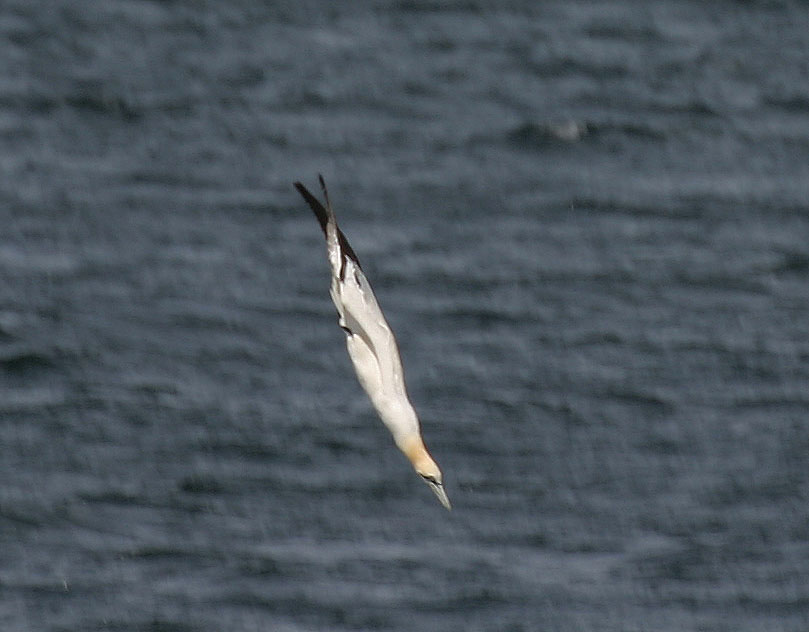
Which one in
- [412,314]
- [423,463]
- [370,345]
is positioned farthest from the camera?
[412,314]

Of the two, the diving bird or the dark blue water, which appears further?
the dark blue water

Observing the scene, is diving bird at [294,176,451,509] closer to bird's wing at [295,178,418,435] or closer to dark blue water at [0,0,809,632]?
bird's wing at [295,178,418,435]

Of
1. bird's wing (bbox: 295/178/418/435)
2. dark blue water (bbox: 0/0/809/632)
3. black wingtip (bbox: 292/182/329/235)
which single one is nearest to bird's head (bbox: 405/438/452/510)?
bird's wing (bbox: 295/178/418/435)

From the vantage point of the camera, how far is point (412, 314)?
20500 millimetres

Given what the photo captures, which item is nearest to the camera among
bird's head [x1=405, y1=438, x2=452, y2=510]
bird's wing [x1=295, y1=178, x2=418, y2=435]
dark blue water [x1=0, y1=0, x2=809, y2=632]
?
bird's wing [x1=295, y1=178, x2=418, y2=435]

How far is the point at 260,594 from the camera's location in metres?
15.9

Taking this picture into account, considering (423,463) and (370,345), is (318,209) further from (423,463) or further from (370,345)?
(423,463)

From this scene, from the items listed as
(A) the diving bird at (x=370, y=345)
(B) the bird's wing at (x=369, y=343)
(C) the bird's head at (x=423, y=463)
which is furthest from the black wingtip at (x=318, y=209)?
(C) the bird's head at (x=423, y=463)

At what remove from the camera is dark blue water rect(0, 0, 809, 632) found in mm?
16406

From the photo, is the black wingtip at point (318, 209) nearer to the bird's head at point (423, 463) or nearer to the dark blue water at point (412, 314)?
the bird's head at point (423, 463)

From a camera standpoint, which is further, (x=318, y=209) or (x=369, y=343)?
(x=318, y=209)

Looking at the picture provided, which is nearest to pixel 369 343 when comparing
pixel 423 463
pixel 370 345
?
pixel 370 345

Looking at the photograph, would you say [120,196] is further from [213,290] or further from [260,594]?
[260,594]

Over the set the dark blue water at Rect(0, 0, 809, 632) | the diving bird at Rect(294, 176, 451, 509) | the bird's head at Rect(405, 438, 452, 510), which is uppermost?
the diving bird at Rect(294, 176, 451, 509)
